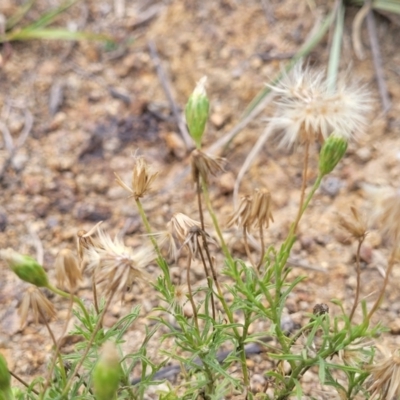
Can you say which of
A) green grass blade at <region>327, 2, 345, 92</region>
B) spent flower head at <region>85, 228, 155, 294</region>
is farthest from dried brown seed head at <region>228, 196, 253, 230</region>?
green grass blade at <region>327, 2, 345, 92</region>

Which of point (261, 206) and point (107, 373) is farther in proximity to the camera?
point (261, 206)

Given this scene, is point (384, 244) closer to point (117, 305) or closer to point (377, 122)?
point (377, 122)

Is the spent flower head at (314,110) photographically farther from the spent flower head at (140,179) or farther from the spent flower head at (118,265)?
the spent flower head at (118,265)

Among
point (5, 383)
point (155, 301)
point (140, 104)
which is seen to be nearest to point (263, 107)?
point (140, 104)

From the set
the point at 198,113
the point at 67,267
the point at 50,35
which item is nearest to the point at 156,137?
the point at 50,35

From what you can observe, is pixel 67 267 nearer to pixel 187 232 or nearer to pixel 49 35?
pixel 187 232

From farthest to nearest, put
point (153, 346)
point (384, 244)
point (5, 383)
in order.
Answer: point (384, 244), point (153, 346), point (5, 383)
